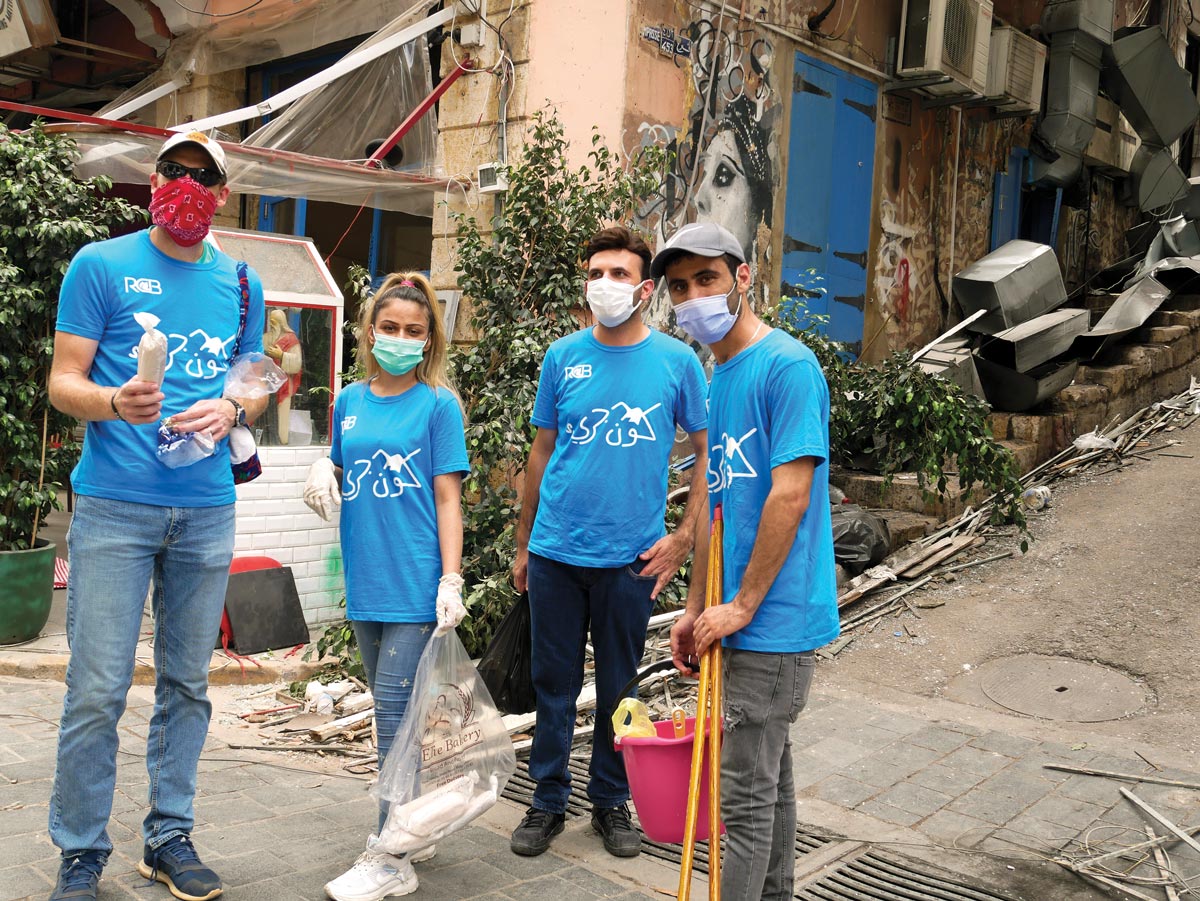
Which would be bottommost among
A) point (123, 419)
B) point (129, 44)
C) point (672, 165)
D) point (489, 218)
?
point (123, 419)

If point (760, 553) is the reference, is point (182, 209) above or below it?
above

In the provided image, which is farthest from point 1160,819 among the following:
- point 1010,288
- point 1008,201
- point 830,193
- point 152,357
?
point 1008,201

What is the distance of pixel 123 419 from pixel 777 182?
6908 millimetres

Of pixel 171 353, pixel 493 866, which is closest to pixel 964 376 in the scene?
pixel 493 866

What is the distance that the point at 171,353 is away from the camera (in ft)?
10.6

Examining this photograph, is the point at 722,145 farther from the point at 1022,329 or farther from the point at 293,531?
the point at 293,531

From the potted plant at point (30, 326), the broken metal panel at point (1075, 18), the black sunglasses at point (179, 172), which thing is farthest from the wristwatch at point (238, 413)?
the broken metal panel at point (1075, 18)

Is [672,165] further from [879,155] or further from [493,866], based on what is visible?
[493,866]

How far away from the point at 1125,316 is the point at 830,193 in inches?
138

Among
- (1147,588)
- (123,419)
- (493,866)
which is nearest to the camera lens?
(123,419)

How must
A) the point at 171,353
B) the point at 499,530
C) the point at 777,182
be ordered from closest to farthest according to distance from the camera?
the point at 171,353, the point at 499,530, the point at 777,182

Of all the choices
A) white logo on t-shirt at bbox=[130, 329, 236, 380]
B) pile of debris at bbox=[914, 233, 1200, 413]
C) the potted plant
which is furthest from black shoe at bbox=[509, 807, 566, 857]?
pile of debris at bbox=[914, 233, 1200, 413]

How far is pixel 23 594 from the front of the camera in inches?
248

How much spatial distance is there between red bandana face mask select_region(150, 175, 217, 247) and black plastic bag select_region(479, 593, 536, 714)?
175 cm
